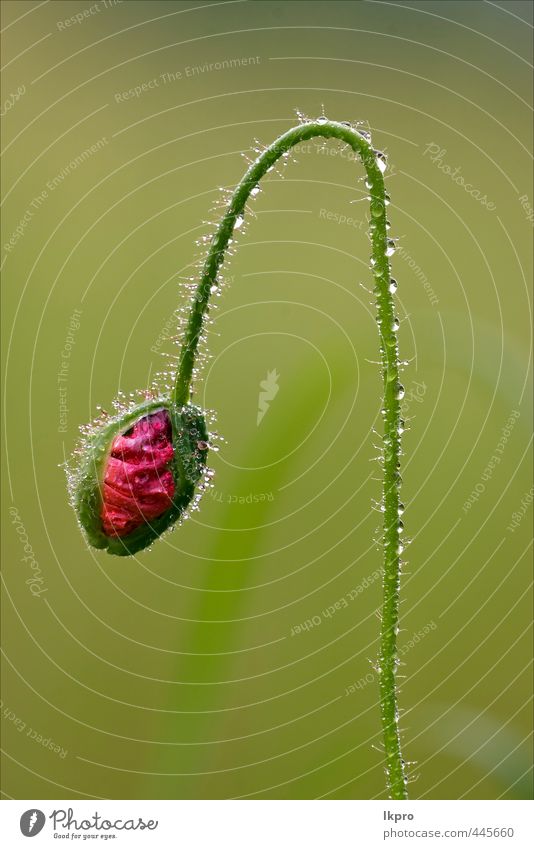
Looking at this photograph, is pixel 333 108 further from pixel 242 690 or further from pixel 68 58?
pixel 242 690

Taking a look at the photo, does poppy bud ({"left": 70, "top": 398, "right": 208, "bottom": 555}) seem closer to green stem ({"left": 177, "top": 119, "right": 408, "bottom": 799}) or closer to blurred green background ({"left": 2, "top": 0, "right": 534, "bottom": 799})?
green stem ({"left": 177, "top": 119, "right": 408, "bottom": 799})

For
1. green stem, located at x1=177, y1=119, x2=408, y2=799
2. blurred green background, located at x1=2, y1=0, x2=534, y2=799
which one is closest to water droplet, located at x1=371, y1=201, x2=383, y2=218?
green stem, located at x1=177, y1=119, x2=408, y2=799

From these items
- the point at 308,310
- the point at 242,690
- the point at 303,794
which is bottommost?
the point at 303,794

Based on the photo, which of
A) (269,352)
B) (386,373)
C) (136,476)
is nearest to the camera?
(386,373)

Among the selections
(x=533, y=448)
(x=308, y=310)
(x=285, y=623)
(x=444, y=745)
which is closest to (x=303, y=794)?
(x=444, y=745)

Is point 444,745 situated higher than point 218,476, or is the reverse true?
point 218,476

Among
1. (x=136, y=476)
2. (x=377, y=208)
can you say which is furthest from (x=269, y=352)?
(x=377, y=208)

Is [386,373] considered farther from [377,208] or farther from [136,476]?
[136,476]
